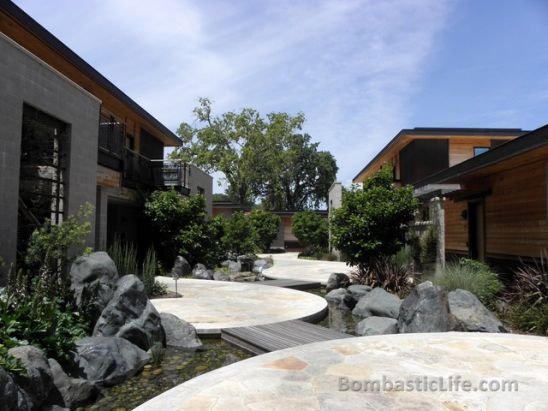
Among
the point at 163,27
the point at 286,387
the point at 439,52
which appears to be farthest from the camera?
the point at 439,52

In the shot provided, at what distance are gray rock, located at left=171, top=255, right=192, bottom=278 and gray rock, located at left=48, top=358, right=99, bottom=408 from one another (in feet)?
29.8

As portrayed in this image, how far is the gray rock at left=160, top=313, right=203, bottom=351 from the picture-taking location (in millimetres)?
5562

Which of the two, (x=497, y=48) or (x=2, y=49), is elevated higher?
(x=497, y=48)

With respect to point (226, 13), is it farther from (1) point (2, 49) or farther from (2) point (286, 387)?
(2) point (286, 387)

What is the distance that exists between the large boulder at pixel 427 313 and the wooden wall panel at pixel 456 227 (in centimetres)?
793

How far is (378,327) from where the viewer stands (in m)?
6.59

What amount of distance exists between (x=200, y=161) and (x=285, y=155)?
7151 millimetres

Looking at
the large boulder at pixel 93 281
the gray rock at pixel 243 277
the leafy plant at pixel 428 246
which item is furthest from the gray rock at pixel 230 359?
the leafy plant at pixel 428 246

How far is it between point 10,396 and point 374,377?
2.98 m

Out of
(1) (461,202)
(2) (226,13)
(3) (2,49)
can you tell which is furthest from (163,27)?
(1) (461,202)

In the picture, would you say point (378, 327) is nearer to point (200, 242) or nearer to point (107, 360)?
point (107, 360)

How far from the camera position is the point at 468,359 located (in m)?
4.51

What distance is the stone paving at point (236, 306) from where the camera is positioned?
6.60 metres

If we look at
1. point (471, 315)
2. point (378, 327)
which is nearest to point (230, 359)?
point (378, 327)
